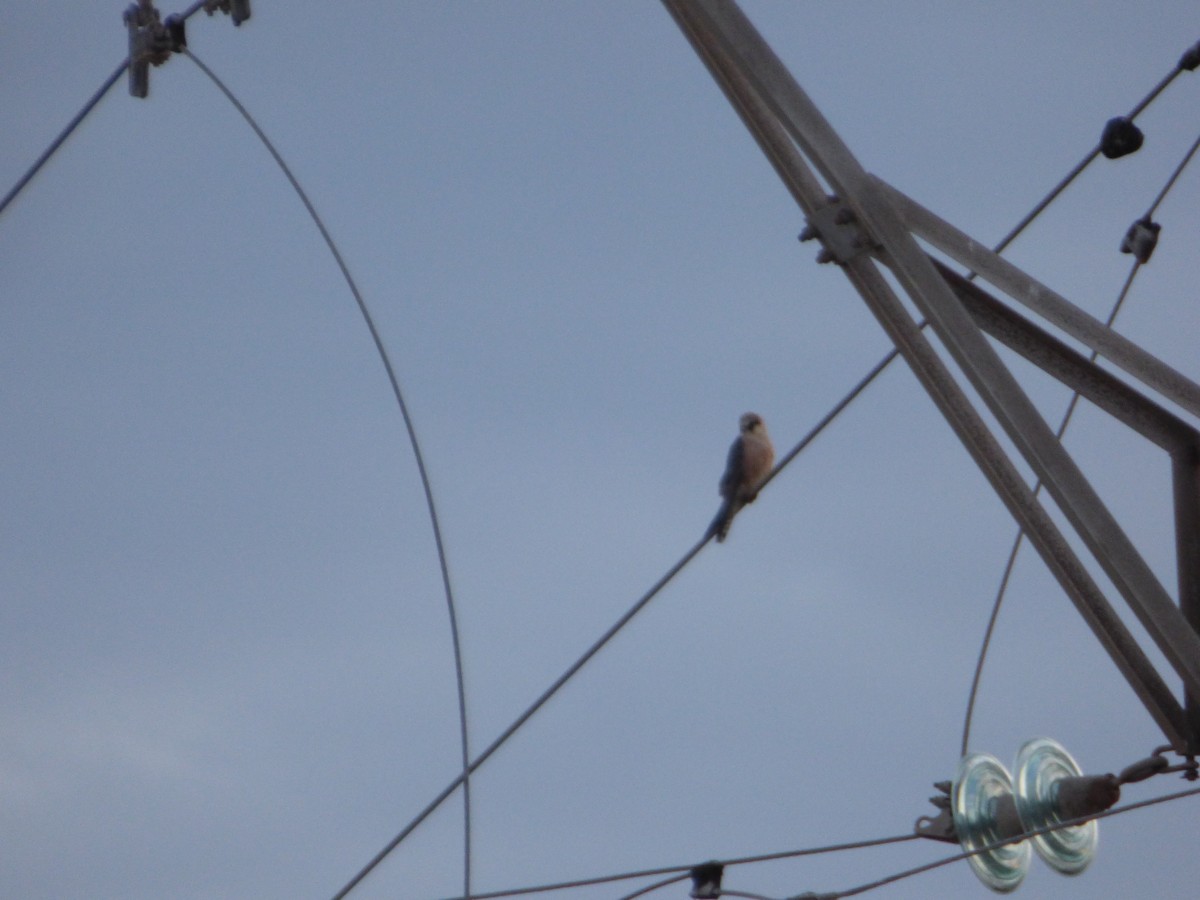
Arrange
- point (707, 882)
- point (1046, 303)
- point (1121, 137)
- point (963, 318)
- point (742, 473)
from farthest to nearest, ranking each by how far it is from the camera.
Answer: point (742, 473), point (707, 882), point (1121, 137), point (1046, 303), point (963, 318)

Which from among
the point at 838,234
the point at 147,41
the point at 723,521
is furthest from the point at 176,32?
the point at 723,521

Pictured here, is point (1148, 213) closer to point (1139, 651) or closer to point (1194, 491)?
point (1194, 491)

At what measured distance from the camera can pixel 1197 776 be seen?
3.75m

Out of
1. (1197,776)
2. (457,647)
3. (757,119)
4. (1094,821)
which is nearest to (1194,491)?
(1197,776)

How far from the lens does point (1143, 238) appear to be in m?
5.01

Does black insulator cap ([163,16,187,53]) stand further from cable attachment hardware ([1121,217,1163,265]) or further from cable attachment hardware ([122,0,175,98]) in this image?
cable attachment hardware ([1121,217,1163,265])

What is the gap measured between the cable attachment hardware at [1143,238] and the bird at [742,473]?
429 centimetres

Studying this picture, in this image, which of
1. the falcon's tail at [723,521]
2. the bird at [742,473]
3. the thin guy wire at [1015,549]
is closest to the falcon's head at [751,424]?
the bird at [742,473]

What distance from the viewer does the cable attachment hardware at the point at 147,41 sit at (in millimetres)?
5676

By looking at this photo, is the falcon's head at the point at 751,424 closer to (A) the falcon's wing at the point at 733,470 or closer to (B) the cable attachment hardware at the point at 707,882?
(A) the falcon's wing at the point at 733,470

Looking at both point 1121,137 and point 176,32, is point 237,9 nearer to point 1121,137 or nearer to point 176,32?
point 176,32

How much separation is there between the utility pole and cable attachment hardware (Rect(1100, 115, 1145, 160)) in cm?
101

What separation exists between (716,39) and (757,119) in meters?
0.21

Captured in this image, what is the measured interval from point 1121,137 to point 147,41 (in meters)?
3.41
